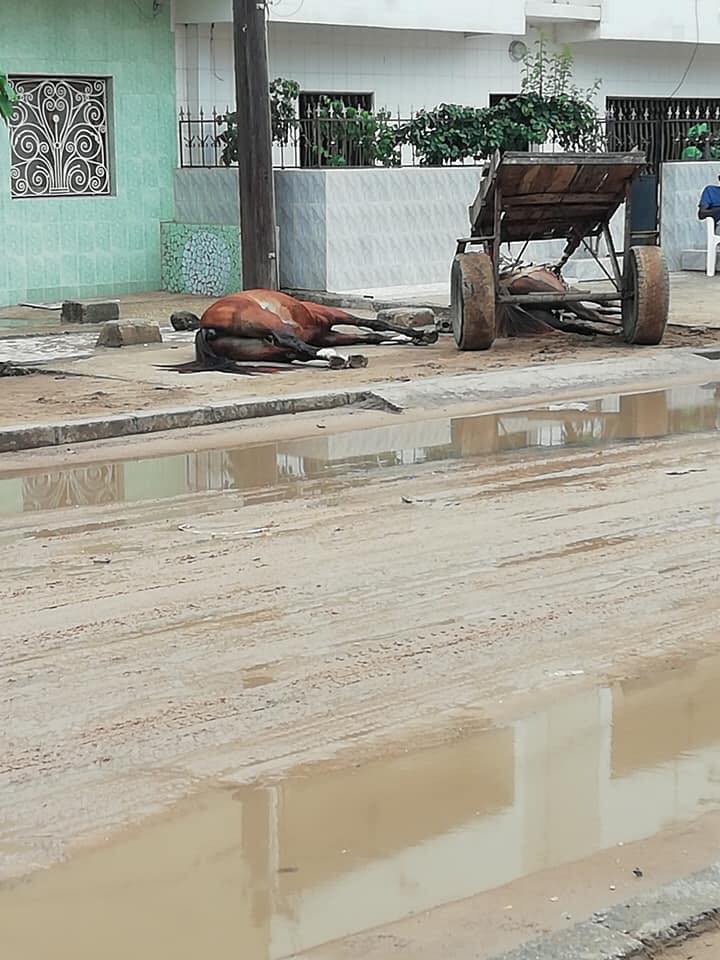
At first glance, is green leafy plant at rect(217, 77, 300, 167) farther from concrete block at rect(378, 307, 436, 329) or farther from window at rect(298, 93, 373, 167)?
concrete block at rect(378, 307, 436, 329)

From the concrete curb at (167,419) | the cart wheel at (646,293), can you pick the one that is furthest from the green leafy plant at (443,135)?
the concrete curb at (167,419)

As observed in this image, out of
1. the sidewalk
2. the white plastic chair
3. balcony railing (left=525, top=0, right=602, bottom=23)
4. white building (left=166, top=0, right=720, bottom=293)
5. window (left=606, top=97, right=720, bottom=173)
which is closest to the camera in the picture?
the sidewalk

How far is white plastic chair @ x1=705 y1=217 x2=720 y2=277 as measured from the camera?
21.8m

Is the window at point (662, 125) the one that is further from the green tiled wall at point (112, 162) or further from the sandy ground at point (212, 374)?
the sandy ground at point (212, 374)

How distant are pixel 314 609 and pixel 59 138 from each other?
1515cm

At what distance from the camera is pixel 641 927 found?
3797mm

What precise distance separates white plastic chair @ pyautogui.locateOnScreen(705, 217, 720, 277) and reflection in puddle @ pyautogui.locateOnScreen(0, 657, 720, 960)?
17322 mm

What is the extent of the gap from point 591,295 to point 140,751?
9928mm

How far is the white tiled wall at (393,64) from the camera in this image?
21453mm

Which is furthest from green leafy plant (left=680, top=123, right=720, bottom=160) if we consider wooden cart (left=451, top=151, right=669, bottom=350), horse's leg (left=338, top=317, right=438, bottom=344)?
horse's leg (left=338, top=317, right=438, bottom=344)

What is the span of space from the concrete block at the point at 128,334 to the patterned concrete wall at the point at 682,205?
9748 mm

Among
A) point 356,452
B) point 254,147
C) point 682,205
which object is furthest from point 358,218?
point 356,452

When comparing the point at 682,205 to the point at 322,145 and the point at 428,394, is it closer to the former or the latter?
the point at 322,145

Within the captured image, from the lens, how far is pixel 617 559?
7.21 metres
